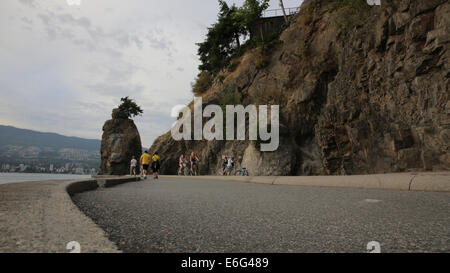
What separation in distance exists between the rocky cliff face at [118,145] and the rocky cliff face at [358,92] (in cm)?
2066

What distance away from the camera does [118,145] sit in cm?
4669

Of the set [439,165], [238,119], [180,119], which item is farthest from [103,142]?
[439,165]

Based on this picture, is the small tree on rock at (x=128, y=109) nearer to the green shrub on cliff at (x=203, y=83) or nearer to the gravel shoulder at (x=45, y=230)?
the green shrub on cliff at (x=203, y=83)

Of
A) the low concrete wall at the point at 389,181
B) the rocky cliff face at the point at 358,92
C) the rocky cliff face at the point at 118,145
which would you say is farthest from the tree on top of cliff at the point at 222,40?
the low concrete wall at the point at 389,181

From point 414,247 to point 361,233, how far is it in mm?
521

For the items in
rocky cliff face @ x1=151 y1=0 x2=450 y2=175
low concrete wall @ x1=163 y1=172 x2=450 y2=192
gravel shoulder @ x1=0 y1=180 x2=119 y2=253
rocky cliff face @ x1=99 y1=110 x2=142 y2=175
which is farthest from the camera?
rocky cliff face @ x1=99 y1=110 x2=142 y2=175

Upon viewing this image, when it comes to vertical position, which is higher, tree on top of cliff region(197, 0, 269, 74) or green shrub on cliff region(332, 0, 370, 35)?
tree on top of cliff region(197, 0, 269, 74)

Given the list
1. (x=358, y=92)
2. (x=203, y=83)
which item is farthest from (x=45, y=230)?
(x=203, y=83)

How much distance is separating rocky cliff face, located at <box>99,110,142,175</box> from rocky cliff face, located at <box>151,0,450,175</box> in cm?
2066

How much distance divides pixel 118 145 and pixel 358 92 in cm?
4032

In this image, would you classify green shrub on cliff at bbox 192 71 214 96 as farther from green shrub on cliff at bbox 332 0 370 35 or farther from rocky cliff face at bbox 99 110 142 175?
green shrub on cliff at bbox 332 0 370 35

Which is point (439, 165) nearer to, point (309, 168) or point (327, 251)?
point (327, 251)

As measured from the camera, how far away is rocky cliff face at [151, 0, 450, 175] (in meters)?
10.2

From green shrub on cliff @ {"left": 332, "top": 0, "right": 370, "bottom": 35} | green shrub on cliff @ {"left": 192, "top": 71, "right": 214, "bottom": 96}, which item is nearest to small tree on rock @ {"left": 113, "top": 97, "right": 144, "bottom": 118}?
green shrub on cliff @ {"left": 192, "top": 71, "right": 214, "bottom": 96}
